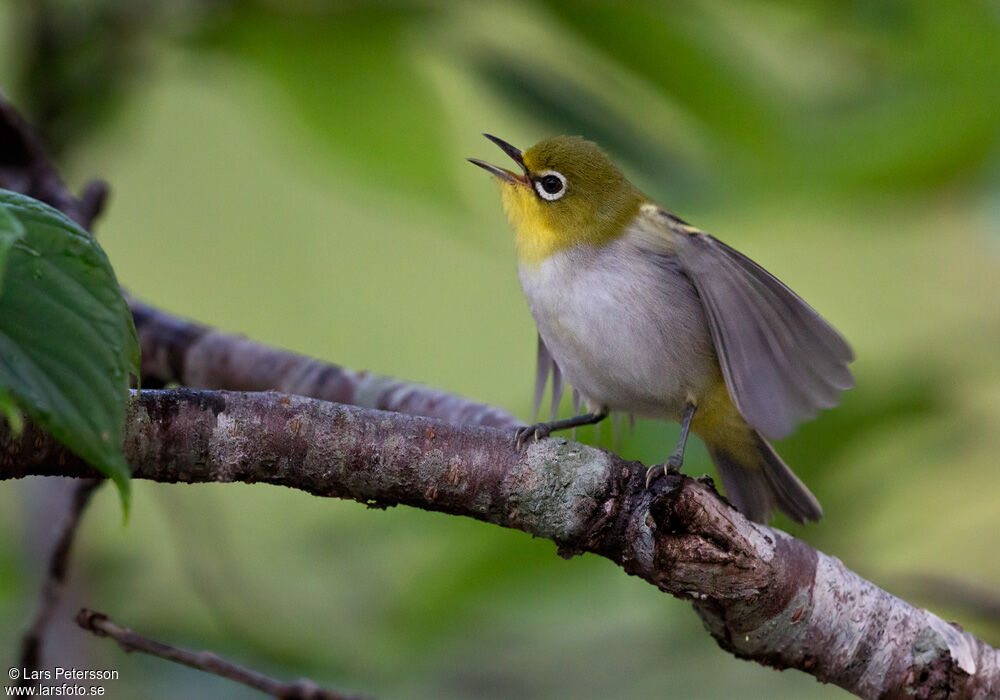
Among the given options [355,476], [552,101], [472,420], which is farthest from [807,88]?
[355,476]

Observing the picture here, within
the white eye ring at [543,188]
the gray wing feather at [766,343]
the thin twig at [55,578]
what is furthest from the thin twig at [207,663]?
the white eye ring at [543,188]

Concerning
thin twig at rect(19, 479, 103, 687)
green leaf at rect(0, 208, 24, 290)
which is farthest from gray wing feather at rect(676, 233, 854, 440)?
green leaf at rect(0, 208, 24, 290)

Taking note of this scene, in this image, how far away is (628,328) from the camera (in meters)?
1.91

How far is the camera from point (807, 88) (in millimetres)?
3020

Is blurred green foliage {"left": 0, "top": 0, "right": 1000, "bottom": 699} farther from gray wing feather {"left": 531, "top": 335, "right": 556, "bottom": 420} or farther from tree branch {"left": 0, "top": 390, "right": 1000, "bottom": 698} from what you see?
tree branch {"left": 0, "top": 390, "right": 1000, "bottom": 698}

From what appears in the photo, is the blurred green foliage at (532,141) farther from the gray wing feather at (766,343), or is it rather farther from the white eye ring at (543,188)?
the gray wing feather at (766,343)

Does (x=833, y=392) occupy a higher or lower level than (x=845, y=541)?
higher

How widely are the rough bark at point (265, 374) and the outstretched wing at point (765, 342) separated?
1.41 feet

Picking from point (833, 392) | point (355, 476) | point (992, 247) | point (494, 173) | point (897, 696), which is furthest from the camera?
point (494, 173)

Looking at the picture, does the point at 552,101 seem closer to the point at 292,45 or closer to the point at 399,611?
the point at 292,45

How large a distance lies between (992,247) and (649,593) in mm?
1146

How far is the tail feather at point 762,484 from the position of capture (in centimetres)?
208

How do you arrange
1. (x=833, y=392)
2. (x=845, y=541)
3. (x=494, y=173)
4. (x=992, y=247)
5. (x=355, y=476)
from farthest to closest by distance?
(x=845, y=541) → (x=494, y=173) → (x=992, y=247) → (x=833, y=392) → (x=355, y=476)

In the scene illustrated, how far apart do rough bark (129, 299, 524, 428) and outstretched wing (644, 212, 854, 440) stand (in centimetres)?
43
